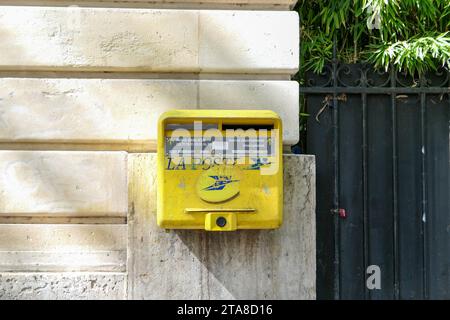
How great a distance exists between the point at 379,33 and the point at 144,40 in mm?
1981

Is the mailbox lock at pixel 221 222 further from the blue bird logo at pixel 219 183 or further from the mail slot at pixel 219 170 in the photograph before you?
the blue bird logo at pixel 219 183

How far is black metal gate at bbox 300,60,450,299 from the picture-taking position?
5.09m

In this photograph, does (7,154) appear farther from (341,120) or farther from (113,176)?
(341,120)

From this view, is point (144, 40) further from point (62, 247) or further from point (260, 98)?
point (62, 247)

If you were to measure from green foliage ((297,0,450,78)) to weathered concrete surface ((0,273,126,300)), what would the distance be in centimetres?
220

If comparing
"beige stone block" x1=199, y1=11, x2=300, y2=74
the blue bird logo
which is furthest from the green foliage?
the blue bird logo

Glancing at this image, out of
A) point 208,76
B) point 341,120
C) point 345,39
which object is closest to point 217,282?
point 208,76

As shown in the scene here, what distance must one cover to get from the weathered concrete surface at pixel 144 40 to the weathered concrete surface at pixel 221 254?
25.5 inches

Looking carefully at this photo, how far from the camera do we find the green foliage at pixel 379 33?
16.5 ft

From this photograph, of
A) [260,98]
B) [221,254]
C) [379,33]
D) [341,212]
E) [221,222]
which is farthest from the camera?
[379,33]

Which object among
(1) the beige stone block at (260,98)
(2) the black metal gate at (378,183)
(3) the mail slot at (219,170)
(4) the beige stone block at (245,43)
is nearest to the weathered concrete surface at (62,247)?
(3) the mail slot at (219,170)

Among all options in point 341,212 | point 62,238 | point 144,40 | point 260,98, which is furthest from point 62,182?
point 341,212

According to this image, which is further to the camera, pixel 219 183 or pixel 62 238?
pixel 62 238

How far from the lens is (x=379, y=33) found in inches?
204
